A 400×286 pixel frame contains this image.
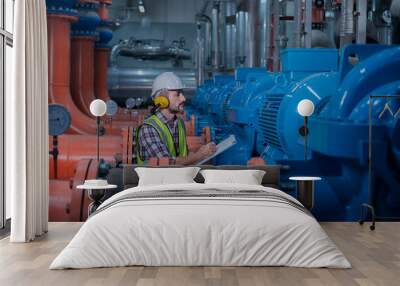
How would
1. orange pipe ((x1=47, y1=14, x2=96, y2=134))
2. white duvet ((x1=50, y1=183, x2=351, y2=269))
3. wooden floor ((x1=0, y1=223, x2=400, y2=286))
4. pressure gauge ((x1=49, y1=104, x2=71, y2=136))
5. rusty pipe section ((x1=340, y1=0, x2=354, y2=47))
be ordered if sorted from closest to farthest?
1. wooden floor ((x1=0, y1=223, x2=400, y2=286))
2. white duvet ((x1=50, y1=183, x2=351, y2=269))
3. pressure gauge ((x1=49, y1=104, x2=71, y2=136))
4. rusty pipe section ((x1=340, y1=0, x2=354, y2=47))
5. orange pipe ((x1=47, y1=14, x2=96, y2=134))

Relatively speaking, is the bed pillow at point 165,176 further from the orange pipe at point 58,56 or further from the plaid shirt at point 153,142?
the orange pipe at point 58,56

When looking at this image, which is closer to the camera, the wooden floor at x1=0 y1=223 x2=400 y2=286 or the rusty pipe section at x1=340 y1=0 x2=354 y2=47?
the wooden floor at x1=0 y1=223 x2=400 y2=286

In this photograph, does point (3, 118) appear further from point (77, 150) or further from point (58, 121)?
point (77, 150)

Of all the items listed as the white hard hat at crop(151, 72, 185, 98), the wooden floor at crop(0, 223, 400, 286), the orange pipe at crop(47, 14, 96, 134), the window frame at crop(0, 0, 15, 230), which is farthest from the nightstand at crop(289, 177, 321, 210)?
the orange pipe at crop(47, 14, 96, 134)

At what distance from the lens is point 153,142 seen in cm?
1010

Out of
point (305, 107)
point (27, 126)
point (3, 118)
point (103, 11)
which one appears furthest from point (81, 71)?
point (27, 126)

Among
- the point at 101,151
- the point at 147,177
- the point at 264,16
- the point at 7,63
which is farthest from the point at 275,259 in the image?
the point at 264,16

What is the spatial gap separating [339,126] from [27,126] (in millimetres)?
2964

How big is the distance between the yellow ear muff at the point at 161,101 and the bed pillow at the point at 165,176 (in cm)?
263

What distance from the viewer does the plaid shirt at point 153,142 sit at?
997cm

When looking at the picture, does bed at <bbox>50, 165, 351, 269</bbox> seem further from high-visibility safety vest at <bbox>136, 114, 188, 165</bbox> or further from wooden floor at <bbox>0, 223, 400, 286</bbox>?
high-visibility safety vest at <bbox>136, 114, 188, 165</bbox>

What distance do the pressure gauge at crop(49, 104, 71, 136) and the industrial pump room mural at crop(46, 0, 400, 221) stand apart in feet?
0.05

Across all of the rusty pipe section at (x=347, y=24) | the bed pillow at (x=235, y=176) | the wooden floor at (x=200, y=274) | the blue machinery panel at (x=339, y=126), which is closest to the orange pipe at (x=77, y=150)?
the blue machinery panel at (x=339, y=126)

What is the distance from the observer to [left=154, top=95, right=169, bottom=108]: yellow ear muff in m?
10.8
